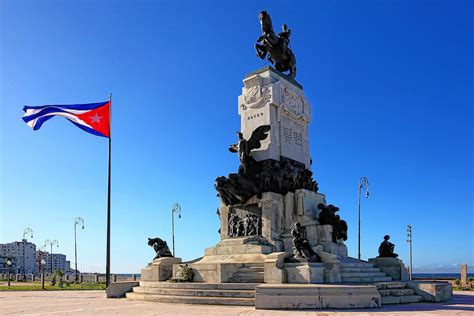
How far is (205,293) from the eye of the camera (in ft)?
52.5

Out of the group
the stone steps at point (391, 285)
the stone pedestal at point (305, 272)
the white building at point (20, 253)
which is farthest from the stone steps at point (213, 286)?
the white building at point (20, 253)

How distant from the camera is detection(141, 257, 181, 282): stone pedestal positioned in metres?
19.7

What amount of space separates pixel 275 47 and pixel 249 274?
13028 mm

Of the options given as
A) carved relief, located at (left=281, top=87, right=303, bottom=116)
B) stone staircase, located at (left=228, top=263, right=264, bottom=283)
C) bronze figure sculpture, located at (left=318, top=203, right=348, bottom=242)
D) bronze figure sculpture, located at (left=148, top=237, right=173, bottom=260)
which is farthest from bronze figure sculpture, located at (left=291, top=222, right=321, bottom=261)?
carved relief, located at (left=281, top=87, right=303, bottom=116)

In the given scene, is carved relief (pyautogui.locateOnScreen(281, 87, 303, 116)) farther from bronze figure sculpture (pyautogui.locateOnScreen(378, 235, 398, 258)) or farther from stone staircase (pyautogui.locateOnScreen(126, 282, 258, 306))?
stone staircase (pyautogui.locateOnScreen(126, 282, 258, 306))

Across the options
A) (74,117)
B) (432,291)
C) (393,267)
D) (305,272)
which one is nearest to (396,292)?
(432,291)

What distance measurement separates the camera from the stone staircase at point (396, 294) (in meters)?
15.6

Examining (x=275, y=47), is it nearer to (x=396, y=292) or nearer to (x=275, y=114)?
(x=275, y=114)

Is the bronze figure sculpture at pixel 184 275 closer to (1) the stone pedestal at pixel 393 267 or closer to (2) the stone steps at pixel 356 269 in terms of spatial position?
(2) the stone steps at pixel 356 269

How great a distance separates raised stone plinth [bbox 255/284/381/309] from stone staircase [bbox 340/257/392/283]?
2.99 meters

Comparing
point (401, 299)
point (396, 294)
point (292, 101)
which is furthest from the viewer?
point (292, 101)

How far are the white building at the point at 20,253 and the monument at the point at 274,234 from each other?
145 m

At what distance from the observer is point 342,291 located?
1395cm

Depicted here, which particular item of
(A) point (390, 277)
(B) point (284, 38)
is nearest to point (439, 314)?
(A) point (390, 277)
